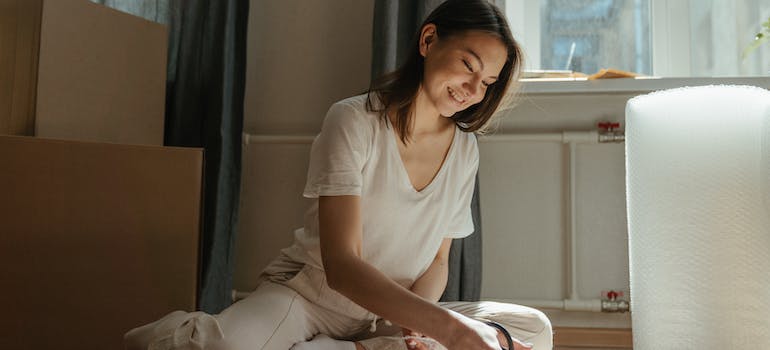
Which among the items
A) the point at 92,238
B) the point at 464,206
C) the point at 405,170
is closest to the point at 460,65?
the point at 405,170

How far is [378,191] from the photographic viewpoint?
4.17 feet

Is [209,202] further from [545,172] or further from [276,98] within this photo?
[545,172]

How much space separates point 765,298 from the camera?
4.01 feet

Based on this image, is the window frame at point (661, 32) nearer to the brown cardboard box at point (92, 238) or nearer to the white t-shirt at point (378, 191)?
the white t-shirt at point (378, 191)

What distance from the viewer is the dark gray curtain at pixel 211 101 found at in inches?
73.4

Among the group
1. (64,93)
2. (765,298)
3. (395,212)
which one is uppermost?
(64,93)

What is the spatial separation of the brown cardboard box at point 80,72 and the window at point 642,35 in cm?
99

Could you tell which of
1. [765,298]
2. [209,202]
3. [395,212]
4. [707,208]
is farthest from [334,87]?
[765,298]

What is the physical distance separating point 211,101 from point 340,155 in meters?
0.82

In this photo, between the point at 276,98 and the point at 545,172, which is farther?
the point at 276,98

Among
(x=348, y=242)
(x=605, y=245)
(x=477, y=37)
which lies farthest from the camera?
(x=605, y=245)

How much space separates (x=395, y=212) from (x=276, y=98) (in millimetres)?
843

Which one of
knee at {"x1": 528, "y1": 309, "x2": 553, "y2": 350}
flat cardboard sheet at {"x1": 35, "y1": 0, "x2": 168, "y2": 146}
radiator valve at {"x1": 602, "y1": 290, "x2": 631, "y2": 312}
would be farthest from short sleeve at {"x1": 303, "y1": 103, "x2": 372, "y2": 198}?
radiator valve at {"x1": 602, "y1": 290, "x2": 631, "y2": 312}

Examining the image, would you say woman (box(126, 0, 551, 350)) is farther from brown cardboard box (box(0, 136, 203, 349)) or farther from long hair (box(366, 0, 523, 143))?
brown cardboard box (box(0, 136, 203, 349))
